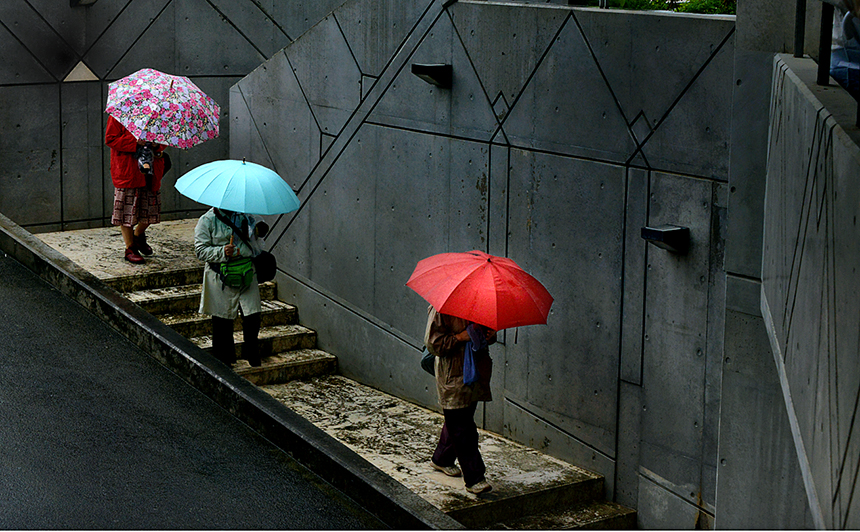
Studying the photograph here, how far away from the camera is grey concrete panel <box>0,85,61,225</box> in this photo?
1159cm

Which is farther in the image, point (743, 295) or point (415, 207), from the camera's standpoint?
point (415, 207)

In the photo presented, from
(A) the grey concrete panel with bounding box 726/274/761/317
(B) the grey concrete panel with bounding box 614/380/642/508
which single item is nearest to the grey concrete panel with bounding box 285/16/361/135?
(B) the grey concrete panel with bounding box 614/380/642/508

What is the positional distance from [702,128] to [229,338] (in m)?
4.61

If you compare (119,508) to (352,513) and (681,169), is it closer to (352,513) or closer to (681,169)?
(352,513)

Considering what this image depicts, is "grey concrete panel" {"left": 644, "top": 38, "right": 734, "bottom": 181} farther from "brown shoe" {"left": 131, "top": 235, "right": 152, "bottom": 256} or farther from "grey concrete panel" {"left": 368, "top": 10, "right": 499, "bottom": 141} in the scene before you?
"brown shoe" {"left": 131, "top": 235, "right": 152, "bottom": 256}

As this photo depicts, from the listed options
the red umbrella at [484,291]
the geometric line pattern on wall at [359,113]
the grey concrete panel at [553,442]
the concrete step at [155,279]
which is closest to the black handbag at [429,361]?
the red umbrella at [484,291]

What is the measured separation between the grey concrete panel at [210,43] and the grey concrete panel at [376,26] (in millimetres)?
3335

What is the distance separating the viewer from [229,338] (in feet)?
28.9

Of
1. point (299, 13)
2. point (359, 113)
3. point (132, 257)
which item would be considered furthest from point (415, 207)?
point (299, 13)

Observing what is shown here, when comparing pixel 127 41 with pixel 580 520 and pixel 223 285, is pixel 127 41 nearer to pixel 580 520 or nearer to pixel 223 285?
pixel 223 285

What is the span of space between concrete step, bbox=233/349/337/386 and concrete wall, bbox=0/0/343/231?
3.58m

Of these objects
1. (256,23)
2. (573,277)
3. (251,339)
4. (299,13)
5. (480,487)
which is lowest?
(480,487)

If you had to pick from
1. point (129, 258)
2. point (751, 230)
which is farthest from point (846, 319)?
point (129, 258)

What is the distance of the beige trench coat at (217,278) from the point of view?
8117 mm
